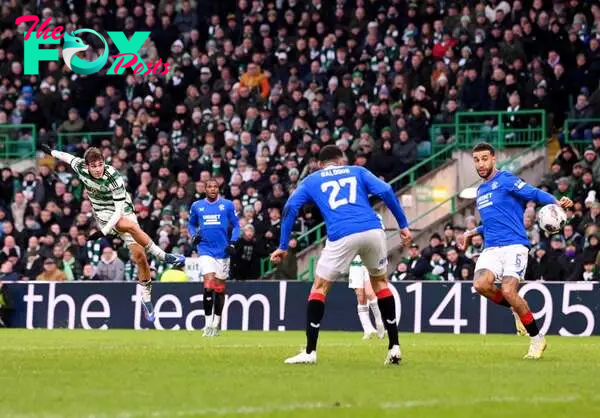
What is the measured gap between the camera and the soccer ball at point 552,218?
603 inches

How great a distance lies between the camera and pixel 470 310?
78.7 ft

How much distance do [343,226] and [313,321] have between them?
987 mm

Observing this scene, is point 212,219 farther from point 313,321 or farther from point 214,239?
point 313,321

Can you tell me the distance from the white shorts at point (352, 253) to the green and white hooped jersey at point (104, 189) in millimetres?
6533

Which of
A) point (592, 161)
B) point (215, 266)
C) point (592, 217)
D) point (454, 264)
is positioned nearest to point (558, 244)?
point (592, 217)

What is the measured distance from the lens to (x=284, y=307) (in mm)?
25500

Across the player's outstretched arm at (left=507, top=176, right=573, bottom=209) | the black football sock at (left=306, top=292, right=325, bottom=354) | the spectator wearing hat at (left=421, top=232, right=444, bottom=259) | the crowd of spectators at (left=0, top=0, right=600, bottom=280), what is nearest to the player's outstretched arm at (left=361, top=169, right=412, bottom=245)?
the black football sock at (left=306, top=292, right=325, bottom=354)

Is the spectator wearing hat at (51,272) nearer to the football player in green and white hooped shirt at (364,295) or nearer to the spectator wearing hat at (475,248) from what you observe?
the spectator wearing hat at (475,248)

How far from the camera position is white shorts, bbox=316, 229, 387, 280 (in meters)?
14.0

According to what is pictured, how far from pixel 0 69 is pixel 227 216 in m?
16.4

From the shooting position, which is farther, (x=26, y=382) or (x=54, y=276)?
(x=54, y=276)

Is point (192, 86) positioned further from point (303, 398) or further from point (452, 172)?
point (303, 398)

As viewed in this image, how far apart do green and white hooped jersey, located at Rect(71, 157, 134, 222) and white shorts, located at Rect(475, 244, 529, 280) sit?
21.4ft

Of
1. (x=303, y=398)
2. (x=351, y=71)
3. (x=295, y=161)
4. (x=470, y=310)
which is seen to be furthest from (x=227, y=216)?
(x=303, y=398)
